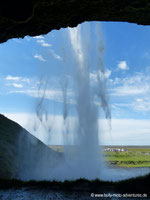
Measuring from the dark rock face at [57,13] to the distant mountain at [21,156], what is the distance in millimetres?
16685

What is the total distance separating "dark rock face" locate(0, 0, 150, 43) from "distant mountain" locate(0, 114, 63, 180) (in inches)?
657

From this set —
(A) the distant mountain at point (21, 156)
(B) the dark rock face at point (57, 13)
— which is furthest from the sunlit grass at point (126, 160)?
(B) the dark rock face at point (57, 13)

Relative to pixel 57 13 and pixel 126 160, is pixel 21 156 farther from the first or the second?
pixel 126 160

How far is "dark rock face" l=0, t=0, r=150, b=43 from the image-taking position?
1387cm

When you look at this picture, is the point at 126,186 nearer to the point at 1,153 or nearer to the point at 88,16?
the point at 88,16

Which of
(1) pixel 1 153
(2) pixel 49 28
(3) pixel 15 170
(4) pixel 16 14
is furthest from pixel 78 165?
(4) pixel 16 14

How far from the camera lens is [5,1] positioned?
13086 mm

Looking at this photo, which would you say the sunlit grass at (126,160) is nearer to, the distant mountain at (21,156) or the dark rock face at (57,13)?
the distant mountain at (21,156)

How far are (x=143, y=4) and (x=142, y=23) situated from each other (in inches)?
126

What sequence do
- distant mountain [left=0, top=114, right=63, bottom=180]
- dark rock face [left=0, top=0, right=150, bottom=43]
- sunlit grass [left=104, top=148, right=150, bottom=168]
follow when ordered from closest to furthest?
dark rock face [left=0, top=0, right=150, bottom=43], distant mountain [left=0, top=114, right=63, bottom=180], sunlit grass [left=104, top=148, right=150, bottom=168]

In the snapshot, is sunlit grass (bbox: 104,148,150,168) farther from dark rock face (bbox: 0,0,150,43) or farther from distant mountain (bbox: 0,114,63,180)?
dark rock face (bbox: 0,0,150,43)

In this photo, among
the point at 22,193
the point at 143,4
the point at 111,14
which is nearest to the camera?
the point at 22,193

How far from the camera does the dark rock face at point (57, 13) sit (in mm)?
13867

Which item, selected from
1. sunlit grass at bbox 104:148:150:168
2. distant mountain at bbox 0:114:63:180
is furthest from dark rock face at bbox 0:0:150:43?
sunlit grass at bbox 104:148:150:168
